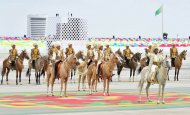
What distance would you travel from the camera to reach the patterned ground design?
2700 centimetres

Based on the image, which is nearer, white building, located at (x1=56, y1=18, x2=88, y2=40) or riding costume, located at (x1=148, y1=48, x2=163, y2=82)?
riding costume, located at (x1=148, y1=48, x2=163, y2=82)

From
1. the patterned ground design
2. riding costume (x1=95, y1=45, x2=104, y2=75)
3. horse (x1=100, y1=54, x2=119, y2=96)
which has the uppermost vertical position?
riding costume (x1=95, y1=45, x2=104, y2=75)

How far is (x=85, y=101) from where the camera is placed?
1150 inches

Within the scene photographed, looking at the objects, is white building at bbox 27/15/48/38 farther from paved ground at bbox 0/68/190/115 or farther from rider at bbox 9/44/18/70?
paved ground at bbox 0/68/190/115

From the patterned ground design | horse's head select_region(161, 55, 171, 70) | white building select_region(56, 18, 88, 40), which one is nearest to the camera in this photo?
the patterned ground design

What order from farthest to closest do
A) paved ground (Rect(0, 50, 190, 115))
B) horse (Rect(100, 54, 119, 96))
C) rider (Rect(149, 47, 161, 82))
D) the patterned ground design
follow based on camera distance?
1. horse (Rect(100, 54, 119, 96))
2. rider (Rect(149, 47, 161, 82))
3. the patterned ground design
4. paved ground (Rect(0, 50, 190, 115))

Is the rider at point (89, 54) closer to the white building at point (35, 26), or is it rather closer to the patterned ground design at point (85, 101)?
the patterned ground design at point (85, 101)

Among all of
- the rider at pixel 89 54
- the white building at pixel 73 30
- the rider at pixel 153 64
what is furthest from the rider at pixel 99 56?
the white building at pixel 73 30

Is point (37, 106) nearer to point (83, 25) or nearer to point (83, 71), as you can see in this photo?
point (83, 71)

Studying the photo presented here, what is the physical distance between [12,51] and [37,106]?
51.6ft

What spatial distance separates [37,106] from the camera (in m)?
26.8

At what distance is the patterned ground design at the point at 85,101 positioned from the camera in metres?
27.0

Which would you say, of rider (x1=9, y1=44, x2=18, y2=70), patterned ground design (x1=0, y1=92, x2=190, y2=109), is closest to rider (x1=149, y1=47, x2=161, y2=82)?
patterned ground design (x1=0, y1=92, x2=190, y2=109)

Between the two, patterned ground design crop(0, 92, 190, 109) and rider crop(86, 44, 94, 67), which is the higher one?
rider crop(86, 44, 94, 67)
